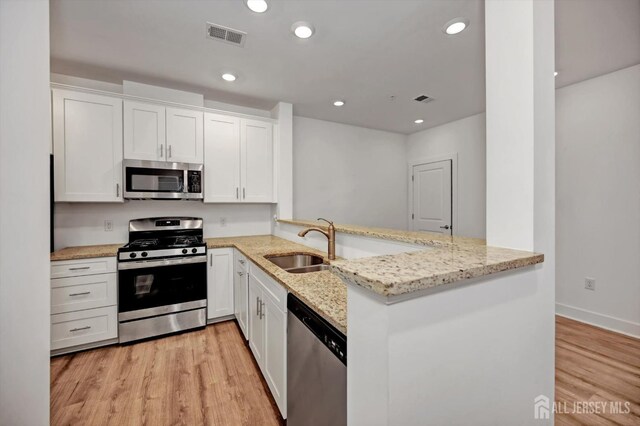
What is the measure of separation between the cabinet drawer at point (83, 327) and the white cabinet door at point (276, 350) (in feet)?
5.55

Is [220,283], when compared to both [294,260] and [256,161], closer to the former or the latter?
[294,260]

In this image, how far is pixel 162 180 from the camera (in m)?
2.91

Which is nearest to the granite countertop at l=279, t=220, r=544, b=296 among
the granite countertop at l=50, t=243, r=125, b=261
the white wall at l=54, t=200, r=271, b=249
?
the granite countertop at l=50, t=243, r=125, b=261

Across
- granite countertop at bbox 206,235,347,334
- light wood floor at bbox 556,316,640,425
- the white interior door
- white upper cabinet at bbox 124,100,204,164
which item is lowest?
light wood floor at bbox 556,316,640,425

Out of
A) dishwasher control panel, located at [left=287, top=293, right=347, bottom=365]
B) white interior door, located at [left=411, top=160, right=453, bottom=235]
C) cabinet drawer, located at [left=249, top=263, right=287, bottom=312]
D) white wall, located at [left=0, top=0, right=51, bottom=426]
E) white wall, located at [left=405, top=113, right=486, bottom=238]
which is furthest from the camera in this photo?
white interior door, located at [left=411, top=160, right=453, bottom=235]

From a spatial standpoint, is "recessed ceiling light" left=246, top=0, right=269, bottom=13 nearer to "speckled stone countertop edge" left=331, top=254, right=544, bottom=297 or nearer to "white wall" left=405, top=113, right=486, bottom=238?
"speckled stone countertop edge" left=331, top=254, right=544, bottom=297

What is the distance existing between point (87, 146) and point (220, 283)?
6.20 feet

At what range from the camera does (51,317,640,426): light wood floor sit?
5.57 ft

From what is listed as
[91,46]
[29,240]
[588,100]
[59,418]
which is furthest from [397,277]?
[588,100]

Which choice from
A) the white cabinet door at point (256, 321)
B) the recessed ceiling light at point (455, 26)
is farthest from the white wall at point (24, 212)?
the recessed ceiling light at point (455, 26)

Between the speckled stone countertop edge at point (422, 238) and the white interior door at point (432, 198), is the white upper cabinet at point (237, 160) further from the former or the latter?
the white interior door at point (432, 198)

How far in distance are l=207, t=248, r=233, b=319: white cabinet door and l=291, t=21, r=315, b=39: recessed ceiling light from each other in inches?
87.5

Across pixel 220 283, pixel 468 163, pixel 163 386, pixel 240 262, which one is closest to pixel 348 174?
pixel 468 163

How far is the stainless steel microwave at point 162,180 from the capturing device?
2.77 metres
